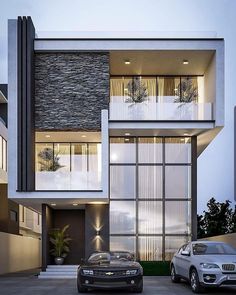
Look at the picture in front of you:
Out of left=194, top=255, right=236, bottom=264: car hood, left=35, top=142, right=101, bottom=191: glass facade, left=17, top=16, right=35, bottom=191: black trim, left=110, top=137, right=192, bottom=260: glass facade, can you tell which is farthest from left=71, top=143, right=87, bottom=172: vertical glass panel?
left=194, top=255, right=236, bottom=264: car hood

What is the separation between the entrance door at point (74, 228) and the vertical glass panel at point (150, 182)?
14.0 ft

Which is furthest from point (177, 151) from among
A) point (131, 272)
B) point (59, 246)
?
point (131, 272)

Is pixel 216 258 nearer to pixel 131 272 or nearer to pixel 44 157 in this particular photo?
pixel 131 272

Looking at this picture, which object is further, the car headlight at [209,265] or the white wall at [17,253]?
the white wall at [17,253]

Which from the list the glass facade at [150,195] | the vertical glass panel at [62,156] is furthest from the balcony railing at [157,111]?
the vertical glass panel at [62,156]

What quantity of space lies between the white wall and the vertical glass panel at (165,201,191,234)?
10.1 metres

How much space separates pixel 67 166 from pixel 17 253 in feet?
41.6

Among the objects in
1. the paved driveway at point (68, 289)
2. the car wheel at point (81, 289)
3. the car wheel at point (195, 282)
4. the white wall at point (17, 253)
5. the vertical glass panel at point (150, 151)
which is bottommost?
the white wall at point (17, 253)

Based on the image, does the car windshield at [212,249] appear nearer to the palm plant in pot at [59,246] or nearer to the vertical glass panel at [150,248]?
the vertical glass panel at [150,248]

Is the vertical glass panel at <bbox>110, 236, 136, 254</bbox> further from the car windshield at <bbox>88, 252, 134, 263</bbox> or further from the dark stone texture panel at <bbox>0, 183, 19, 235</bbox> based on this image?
the dark stone texture panel at <bbox>0, 183, 19, 235</bbox>

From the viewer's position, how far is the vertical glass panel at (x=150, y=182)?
26.9 m

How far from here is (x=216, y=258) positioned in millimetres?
16891

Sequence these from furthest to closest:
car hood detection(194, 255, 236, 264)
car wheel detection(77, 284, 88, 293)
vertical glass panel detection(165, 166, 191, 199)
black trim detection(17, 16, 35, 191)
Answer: vertical glass panel detection(165, 166, 191, 199), black trim detection(17, 16, 35, 191), car wheel detection(77, 284, 88, 293), car hood detection(194, 255, 236, 264)

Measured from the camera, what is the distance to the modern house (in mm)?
24453
